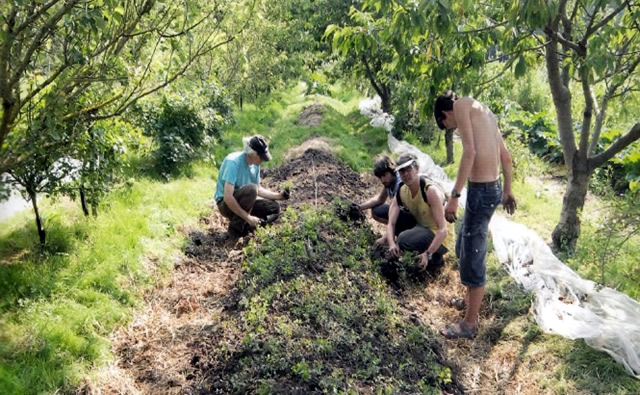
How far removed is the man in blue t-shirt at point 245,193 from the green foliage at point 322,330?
26.1 inches

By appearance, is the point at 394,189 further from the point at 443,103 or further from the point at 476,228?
the point at 443,103

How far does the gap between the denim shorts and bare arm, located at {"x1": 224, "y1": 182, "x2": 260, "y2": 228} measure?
8.05 feet

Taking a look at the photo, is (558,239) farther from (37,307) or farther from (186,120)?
(186,120)

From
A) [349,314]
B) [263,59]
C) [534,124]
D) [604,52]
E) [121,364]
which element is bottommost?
Result: [121,364]

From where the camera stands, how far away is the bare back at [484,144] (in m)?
3.48

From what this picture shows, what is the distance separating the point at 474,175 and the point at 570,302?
132cm

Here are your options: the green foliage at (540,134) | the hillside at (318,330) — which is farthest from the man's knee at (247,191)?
the green foliage at (540,134)

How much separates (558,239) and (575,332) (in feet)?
5.78

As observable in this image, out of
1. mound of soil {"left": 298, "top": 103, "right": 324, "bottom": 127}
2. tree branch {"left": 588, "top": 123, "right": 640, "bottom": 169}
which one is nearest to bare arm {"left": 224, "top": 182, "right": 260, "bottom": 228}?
tree branch {"left": 588, "top": 123, "right": 640, "bottom": 169}

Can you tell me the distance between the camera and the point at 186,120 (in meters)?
7.65

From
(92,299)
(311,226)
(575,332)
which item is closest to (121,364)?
(92,299)

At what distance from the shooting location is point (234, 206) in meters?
5.03

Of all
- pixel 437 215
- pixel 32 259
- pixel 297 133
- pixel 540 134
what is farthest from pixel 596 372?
pixel 540 134

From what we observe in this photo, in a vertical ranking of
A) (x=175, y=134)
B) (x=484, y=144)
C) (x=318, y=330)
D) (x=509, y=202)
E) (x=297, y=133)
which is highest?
(x=484, y=144)
